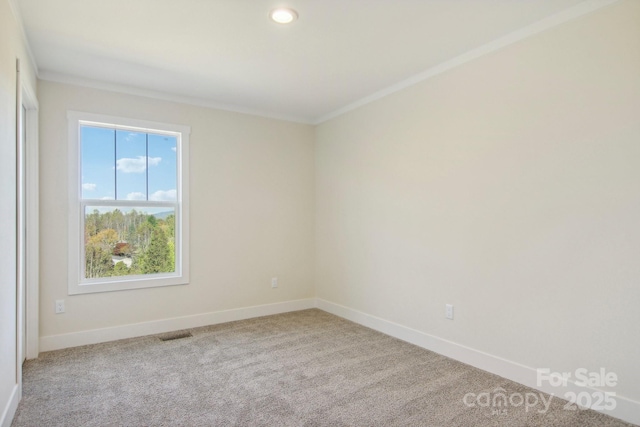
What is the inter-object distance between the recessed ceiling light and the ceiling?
0.13ft

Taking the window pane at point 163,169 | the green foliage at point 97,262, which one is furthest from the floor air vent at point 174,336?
the window pane at point 163,169

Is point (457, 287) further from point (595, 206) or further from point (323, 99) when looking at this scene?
point (323, 99)

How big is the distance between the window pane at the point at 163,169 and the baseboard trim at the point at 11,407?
6.65ft

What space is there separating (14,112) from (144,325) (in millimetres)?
2289

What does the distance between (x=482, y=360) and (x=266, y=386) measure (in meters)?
1.68

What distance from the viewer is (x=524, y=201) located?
2590mm

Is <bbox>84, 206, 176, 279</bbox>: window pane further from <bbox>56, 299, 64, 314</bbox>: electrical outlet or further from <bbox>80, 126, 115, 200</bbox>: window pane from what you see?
<bbox>56, 299, 64, 314</bbox>: electrical outlet

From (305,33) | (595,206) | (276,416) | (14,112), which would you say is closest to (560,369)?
(595,206)

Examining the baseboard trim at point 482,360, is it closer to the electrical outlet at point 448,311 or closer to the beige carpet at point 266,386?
the beige carpet at point 266,386

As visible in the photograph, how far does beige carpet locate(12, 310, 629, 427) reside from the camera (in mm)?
2172

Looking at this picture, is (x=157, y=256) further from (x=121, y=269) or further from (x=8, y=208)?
(x=8, y=208)

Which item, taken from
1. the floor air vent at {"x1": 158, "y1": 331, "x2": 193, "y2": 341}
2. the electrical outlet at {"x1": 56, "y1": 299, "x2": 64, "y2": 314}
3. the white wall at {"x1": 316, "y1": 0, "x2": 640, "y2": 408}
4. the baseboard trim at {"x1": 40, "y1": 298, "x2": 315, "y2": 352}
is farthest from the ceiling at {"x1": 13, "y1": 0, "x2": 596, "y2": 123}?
the floor air vent at {"x1": 158, "y1": 331, "x2": 193, "y2": 341}

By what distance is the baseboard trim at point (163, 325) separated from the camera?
10.9ft

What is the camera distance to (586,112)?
229 centimetres
